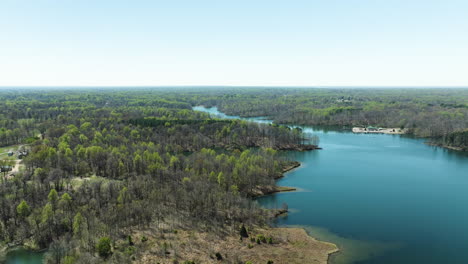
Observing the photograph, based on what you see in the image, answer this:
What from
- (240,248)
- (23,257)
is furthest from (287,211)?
(23,257)

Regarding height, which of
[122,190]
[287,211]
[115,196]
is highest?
[122,190]

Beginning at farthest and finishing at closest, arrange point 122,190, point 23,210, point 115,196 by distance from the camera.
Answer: point 122,190 < point 115,196 < point 23,210

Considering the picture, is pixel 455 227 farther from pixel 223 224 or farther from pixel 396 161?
pixel 396 161

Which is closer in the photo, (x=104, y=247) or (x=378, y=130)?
(x=104, y=247)

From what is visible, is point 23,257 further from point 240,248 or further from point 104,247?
point 240,248

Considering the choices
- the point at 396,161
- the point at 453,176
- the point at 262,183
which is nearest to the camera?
the point at 262,183

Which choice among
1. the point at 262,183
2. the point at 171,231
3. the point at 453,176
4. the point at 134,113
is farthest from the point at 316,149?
the point at 134,113

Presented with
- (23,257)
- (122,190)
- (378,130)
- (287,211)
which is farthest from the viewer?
(378,130)

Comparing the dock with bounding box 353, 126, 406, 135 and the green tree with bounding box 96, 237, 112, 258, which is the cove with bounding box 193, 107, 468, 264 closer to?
the green tree with bounding box 96, 237, 112, 258

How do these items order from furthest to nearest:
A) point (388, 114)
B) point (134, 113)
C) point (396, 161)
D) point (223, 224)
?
point (388, 114) < point (134, 113) < point (396, 161) < point (223, 224)
